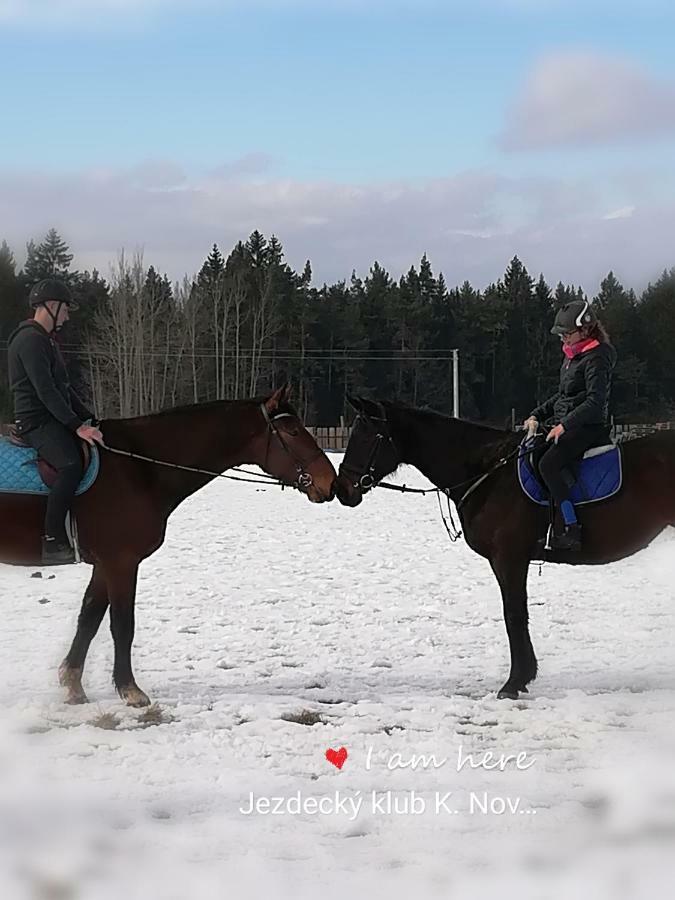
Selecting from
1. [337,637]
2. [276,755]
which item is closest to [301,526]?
[337,637]

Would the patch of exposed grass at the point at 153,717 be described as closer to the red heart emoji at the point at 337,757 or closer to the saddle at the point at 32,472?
the red heart emoji at the point at 337,757

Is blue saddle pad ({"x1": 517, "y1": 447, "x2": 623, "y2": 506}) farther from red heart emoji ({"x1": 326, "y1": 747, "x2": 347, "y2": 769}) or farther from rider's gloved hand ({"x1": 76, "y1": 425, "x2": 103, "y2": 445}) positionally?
rider's gloved hand ({"x1": 76, "y1": 425, "x2": 103, "y2": 445})

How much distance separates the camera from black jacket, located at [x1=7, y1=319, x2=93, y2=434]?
6461 millimetres

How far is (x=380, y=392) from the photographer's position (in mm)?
74875

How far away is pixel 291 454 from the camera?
7020mm

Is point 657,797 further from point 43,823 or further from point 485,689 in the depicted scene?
point 43,823

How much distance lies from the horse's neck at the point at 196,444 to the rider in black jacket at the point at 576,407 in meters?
2.45

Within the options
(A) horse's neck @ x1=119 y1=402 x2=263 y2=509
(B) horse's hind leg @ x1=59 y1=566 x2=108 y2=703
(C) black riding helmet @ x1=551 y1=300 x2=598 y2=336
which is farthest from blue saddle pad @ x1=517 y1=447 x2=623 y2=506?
(B) horse's hind leg @ x1=59 y1=566 x2=108 y2=703

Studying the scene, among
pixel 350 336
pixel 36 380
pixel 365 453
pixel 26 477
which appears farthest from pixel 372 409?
pixel 350 336

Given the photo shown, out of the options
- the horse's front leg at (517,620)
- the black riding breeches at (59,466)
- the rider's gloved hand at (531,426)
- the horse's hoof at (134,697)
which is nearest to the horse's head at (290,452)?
the black riding breeches at (59,466)

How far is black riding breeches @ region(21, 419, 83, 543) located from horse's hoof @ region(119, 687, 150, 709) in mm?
1255

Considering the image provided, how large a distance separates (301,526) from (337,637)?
8.66 meters

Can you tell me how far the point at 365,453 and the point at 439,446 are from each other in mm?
674

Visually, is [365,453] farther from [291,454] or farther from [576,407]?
[576,407]
